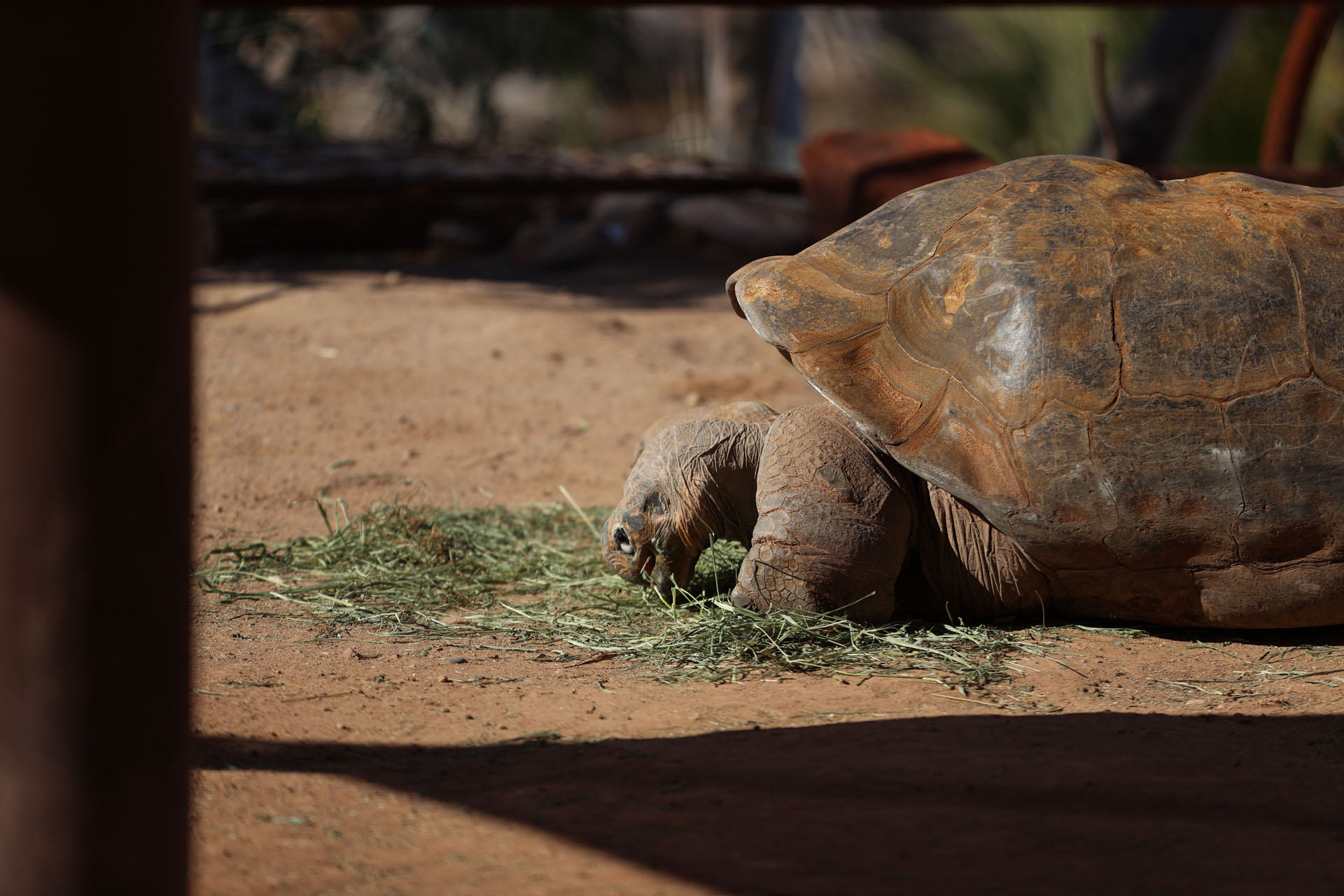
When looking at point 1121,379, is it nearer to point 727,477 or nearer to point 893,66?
point 727,477

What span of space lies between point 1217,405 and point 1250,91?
1213 centimetres

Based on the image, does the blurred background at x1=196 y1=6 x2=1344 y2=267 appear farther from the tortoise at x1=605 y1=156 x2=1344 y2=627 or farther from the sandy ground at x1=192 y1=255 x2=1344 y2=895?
the sandy ground at x1=192 y1=255 x2=1344 y2=895

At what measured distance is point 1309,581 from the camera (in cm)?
281

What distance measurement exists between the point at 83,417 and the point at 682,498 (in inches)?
78.3

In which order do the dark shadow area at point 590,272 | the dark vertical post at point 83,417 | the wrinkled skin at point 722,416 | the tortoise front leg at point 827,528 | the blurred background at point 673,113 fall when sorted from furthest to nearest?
the blurred background at point 673,113 < the dark shadow area at point 590,272 < the wrinkled skin at point 722,416 < the tortoise front leg at point 827,528 < the dark vertical post at point 83,417

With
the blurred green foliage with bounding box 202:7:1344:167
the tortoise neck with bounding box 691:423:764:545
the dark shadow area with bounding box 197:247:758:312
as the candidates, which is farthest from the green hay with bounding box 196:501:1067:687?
the blurred green foliage with bounding box 202:7:1344:167

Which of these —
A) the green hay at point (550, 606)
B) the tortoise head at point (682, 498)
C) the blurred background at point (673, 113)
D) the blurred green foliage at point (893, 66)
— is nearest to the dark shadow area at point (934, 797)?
the green hay at point (550, 606)

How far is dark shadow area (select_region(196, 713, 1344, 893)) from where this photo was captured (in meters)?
1.79

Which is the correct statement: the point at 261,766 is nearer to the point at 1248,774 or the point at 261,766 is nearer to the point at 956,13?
the point at 1248,774

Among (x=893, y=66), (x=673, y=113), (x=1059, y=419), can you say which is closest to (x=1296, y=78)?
(x=1059, y=419)

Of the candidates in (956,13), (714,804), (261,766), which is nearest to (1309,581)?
(714,804)

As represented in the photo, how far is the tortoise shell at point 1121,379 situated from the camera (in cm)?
275

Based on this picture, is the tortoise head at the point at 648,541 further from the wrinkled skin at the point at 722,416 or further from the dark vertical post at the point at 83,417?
the dark vertical post at the point at 83,417

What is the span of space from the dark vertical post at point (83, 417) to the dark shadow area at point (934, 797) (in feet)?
2.59
